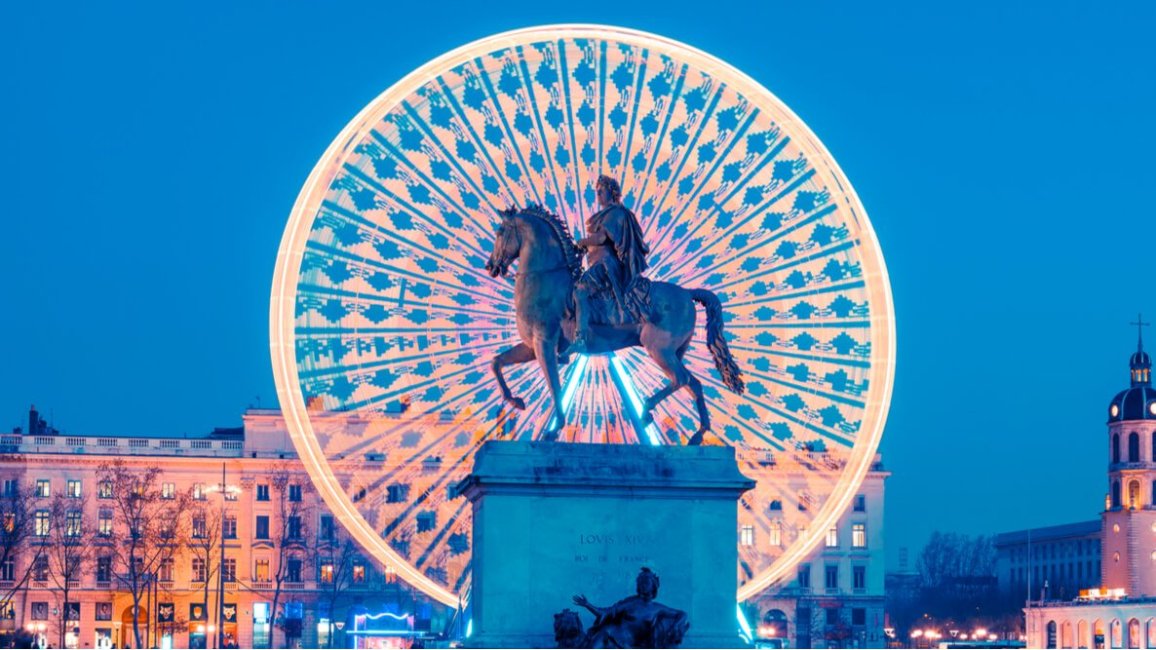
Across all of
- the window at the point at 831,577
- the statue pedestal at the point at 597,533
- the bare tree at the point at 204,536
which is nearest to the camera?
the statue pedestal at the point at 597,533

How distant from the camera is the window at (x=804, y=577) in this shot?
449 feet

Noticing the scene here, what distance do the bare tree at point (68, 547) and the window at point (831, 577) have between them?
1644 inches

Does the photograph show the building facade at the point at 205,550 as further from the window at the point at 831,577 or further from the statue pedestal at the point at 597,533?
the statue pedestal at the point at 597,533

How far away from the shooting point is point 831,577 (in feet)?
457

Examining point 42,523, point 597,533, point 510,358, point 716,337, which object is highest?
point 42,523

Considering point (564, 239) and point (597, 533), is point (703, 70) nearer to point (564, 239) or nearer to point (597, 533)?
point (564, 239)

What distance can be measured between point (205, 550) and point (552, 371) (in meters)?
87.9

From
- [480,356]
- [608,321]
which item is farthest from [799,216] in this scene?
[608,321]

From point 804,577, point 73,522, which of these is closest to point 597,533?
point 73,522

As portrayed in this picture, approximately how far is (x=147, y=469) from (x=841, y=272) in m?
82.9

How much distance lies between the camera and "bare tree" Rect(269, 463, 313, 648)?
128875 mm

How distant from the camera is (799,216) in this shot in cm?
5119

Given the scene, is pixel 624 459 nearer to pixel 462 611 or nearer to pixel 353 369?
pixel 462 611

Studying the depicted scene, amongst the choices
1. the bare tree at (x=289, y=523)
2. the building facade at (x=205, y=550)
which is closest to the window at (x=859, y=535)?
the building facade at (x=205, y=550)
